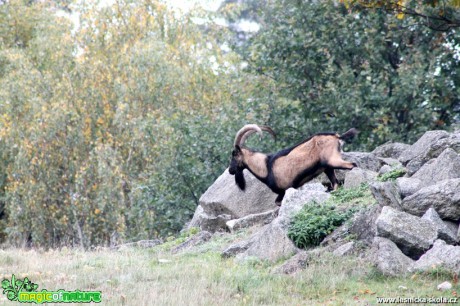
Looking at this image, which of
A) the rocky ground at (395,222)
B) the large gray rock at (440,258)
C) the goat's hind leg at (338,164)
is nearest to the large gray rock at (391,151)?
the rocky ground at (395,222)

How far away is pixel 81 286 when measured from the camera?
313 inches

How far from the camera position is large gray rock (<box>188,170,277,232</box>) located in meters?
13.0

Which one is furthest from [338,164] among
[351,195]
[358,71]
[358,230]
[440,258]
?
[358,71]

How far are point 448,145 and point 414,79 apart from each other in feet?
20.1

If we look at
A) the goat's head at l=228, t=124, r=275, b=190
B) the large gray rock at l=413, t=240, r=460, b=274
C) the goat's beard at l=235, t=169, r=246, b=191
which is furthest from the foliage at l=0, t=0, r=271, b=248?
the large gray rock at l=413, t=240, r=460, b=274

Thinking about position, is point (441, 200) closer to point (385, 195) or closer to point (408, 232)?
point (385, 195)

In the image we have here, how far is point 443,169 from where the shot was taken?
9805 mm

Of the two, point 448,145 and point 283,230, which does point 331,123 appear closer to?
point 448,145

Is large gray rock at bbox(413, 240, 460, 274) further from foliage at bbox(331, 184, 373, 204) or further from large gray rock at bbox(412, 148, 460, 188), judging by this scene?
foliage at bbox(331, 184, 373, 204)

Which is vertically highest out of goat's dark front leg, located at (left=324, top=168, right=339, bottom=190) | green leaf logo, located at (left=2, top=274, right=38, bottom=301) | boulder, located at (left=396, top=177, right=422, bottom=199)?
boulder, located at (left=396, top=177, right=422, bottom=199)

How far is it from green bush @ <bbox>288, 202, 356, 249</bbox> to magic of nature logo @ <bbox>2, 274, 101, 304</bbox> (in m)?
2.83

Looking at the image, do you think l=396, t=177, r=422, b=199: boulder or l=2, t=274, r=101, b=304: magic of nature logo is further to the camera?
l=396, t=177, r=422, b=199: boulder

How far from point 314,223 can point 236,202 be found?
3.67 meters

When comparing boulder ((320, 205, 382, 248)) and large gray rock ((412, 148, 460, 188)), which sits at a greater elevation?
large gray rock ((412, 148, 460, 188))
